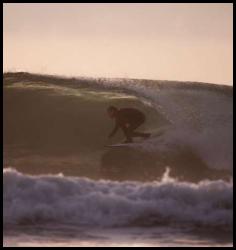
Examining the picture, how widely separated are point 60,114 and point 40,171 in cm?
55

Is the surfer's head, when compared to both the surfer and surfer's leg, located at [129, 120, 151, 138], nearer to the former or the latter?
the surfer

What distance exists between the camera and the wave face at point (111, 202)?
3869 millimetres

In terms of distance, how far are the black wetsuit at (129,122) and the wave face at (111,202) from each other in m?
0.41

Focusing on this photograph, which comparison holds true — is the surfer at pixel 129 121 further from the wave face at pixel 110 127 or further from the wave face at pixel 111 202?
the wave face at pixel 111 202

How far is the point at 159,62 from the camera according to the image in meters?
4.25

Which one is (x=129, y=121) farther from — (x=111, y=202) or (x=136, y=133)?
(x=111, y=202)

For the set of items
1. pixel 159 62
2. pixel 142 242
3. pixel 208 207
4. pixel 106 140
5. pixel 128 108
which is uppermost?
pixel 159 62

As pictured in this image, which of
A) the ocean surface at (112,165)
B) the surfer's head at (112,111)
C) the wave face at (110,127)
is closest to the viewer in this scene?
the ocean surface at (112,165)

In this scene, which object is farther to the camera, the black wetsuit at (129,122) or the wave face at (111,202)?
the black wetsuit at (129,122)

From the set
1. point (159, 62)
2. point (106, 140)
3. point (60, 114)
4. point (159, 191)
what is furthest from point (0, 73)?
point (159, 191)

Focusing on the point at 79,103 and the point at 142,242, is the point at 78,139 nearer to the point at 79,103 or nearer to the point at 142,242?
the point at 79,103

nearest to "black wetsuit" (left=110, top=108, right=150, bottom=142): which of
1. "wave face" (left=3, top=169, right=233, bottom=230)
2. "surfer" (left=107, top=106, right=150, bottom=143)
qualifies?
"surfer" (left=107, top=106, right=150, bottom=143)

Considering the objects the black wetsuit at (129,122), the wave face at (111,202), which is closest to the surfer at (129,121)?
the black wetsuit at (129,122)

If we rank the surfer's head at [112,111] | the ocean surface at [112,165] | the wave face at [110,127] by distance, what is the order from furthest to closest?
the surfer's head at [112,111], the wave face at [110,127], the ocean surface at [112,165]
